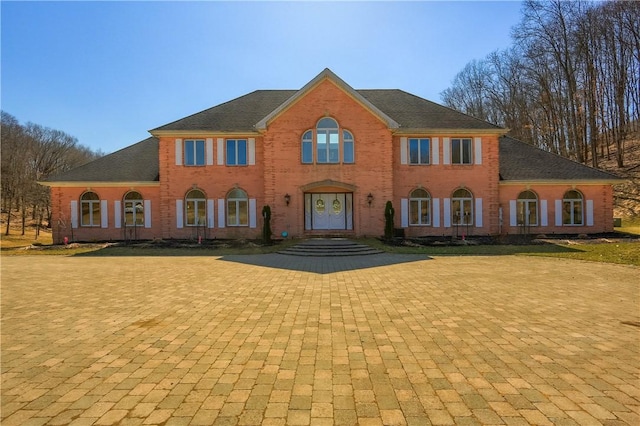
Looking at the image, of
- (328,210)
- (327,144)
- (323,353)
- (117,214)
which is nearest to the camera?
(323,353)

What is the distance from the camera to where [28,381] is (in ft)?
12.7

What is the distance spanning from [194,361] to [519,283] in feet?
28.1

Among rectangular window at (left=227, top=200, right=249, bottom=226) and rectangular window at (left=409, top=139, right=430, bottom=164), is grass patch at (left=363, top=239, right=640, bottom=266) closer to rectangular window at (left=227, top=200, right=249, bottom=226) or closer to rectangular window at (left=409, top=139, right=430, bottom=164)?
rectangular window at (left=409, top=139, right=430, bottom=164)

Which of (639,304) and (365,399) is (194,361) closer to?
(365,399)

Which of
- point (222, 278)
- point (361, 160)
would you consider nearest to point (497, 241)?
point (361, 160)

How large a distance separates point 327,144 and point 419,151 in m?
6.48

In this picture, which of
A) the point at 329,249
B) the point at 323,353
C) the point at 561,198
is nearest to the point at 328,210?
the point at 329,249

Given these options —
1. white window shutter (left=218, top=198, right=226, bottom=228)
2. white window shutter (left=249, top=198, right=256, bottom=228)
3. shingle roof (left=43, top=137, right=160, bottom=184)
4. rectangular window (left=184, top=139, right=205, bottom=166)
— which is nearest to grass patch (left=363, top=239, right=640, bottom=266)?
white window shutter (left=249, top=198, right=256, bottom=228)

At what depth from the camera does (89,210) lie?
23.9m

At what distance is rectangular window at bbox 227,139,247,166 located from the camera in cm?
2342

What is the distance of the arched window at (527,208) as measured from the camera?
23.8 meters

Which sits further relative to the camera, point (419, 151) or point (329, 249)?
point (419, 151)

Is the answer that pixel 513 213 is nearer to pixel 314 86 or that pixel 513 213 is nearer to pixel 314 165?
pixel 314 165

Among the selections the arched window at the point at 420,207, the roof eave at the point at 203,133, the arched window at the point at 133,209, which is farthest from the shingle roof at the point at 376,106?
the arched window at the point at 133,209
